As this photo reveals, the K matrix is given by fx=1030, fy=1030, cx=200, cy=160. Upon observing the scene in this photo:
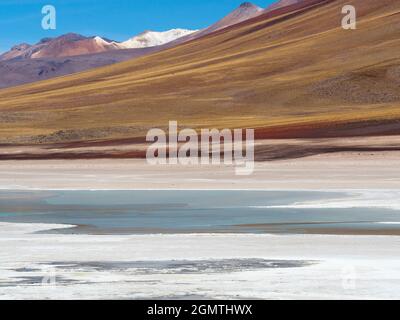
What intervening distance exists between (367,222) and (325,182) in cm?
1233

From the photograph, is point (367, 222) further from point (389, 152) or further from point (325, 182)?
point (389, 152)

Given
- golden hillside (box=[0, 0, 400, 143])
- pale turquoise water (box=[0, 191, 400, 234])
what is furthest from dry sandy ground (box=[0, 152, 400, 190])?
golden hillside (box=[0, 0, 400, 143])

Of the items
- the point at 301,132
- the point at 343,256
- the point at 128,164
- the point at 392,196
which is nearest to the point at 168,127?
the point at 301,132

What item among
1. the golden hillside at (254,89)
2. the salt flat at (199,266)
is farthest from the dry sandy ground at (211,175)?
the golden hillside at (254,89)

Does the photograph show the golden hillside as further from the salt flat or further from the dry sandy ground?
the salt flat

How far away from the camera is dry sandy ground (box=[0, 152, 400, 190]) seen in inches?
1264

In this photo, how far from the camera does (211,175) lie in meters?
37.1

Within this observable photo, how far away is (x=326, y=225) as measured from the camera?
19.8m

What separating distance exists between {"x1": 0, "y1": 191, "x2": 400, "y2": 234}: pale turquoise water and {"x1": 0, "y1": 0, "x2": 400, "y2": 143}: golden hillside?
30.7 m

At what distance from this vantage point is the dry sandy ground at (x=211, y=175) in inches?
1264

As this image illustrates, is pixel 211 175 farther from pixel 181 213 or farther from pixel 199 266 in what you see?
pixel 199 266

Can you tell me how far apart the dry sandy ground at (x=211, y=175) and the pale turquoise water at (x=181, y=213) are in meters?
3.07

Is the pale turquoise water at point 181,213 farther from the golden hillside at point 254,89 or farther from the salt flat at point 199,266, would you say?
the golden hillside at point 254,89
